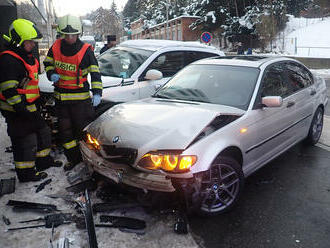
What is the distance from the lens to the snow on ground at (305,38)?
2623 cm

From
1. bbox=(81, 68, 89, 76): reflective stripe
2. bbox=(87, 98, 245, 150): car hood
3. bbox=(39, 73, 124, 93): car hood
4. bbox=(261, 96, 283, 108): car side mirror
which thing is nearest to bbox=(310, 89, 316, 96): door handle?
bbox=(261, 96, 283, 108): car side mirror

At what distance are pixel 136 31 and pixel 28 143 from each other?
Result: 67124mm

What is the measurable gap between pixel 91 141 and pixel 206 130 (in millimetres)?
1290

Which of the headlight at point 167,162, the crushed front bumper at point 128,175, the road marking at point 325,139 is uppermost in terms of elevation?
Answer: the headlight at point 167,162

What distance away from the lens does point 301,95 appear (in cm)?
486

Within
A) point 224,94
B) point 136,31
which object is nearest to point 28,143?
point 224,94

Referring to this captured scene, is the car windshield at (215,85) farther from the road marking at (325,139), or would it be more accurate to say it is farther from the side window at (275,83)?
the road marking at (325,139)

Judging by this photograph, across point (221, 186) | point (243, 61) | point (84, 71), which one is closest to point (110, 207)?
point (221, 186)

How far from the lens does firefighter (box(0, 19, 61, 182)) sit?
12.3ft

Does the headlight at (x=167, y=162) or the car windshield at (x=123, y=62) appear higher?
the car windshield at (x=123, y=62)

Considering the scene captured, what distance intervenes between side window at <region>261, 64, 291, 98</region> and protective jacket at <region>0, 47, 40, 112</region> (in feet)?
9.52

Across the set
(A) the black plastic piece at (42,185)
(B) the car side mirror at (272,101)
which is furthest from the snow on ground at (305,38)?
(A) the black plastic piece at (42,185)

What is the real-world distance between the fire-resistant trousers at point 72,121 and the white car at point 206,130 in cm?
79

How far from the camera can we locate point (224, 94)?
4.05 meters
